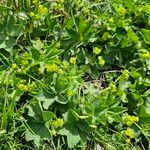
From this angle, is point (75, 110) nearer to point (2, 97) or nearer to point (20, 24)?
point (2, 97)

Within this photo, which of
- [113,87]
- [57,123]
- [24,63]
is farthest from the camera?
[113,87]

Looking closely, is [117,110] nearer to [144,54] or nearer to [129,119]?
[129,119]

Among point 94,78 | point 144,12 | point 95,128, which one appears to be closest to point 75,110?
point 95,128

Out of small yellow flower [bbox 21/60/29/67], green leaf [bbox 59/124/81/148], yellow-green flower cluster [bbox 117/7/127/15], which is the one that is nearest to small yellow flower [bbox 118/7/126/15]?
yellow-green flower cluster [bbox 117/7/127/15]

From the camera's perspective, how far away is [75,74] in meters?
2.73

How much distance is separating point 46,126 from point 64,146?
0.18m

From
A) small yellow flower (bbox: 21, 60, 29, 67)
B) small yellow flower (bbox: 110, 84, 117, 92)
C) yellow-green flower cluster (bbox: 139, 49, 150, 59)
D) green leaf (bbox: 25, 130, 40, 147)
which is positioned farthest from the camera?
yellow-green flower cluster (bbox: 139, 49, 150, 59)

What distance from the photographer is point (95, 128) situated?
2674 mm

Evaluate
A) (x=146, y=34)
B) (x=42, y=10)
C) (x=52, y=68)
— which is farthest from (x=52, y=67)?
(x=146, y=34)

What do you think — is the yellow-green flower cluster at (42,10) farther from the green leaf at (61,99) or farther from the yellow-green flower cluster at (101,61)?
the green leaf at (61,99)

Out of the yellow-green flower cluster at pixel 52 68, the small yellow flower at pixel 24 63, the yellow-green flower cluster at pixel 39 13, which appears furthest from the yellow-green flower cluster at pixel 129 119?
the yellow-green flower cluster at pixel 39 13

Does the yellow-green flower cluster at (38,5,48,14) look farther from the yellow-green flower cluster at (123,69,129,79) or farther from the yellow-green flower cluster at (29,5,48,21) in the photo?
the yellow-green flower cluster at (123,69,129,79)

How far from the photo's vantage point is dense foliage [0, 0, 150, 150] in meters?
2.60

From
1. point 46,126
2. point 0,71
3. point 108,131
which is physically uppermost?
point 0,71
